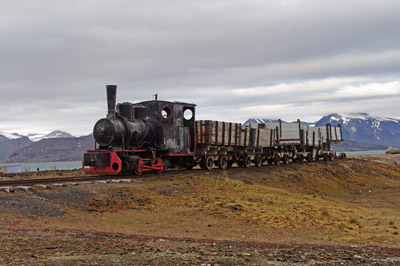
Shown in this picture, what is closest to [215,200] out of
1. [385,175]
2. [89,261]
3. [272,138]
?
[89,261]

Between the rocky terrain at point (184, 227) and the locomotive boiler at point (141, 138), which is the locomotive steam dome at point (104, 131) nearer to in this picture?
the locomotive boiler at point (141, 138)

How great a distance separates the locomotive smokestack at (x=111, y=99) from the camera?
23953 mm

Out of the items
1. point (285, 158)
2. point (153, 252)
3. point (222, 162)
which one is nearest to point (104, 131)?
point (222, 162)

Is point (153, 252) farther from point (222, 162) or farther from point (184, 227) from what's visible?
point (222, 162)

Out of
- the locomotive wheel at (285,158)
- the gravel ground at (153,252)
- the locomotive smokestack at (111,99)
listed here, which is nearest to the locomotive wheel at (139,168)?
the locomotive smokestack at (111,99)

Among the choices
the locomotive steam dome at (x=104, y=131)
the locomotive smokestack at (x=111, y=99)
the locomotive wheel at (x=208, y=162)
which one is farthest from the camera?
the locomotive wheel at (x=208, y=162)

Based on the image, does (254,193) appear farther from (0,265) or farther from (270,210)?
(0,265)

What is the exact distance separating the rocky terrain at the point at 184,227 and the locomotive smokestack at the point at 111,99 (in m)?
4.28

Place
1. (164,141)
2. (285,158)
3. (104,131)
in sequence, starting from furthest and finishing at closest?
1. (285,158)
2. (164,141)
3. (104,131)

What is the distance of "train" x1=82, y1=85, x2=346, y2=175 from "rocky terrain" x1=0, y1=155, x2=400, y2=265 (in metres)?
2.03

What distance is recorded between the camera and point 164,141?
87.1 feet

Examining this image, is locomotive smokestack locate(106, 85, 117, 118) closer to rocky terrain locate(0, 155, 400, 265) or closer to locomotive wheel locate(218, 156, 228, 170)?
rocky terrain locate(0, 155, 400, 265)

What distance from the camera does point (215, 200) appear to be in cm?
1838

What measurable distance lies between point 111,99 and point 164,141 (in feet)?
14.2
